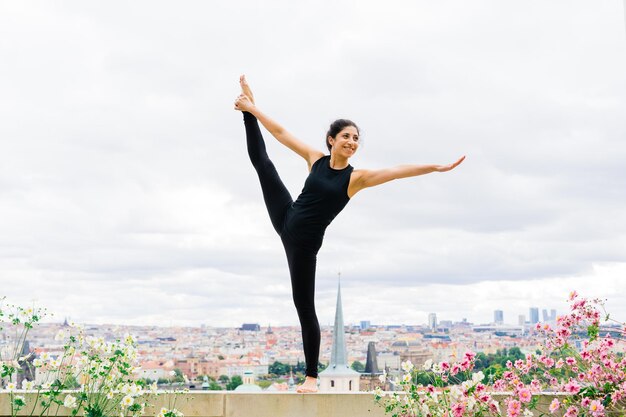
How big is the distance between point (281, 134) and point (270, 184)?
30 centimetres

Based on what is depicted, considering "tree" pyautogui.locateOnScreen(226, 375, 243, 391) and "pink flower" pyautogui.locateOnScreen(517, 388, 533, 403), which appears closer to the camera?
"pink flower" pyautogui.locateOnScreen(517, 388, 533, 403)

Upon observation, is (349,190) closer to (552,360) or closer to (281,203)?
(281,203)

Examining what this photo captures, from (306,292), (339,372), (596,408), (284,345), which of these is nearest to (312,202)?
(306,292)

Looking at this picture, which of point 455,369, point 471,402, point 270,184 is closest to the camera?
point 471,402

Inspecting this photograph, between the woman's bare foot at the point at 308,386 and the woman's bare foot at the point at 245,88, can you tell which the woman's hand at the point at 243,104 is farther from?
the woman's bare foot at the point at 308,386

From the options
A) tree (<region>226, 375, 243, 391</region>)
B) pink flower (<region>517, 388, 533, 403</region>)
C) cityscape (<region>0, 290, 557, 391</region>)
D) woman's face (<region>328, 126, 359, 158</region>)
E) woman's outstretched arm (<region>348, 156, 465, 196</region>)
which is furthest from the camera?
tree (<region>226, 375, 243, 391</region>)

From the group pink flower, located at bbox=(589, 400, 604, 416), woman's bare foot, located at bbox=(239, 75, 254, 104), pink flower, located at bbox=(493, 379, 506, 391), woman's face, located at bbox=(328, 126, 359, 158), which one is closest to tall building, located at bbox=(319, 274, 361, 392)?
woman's bare foot, located at bbox=(239, 75, 254, 104)

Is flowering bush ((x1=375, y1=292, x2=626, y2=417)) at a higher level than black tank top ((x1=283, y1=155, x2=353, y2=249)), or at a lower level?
lower

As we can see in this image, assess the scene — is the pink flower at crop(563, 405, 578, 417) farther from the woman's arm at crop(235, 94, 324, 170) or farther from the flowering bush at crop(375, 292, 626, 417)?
the woman's arm at crop(235, 94, 324, 170)

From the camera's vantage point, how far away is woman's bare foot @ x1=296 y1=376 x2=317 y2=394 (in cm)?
355

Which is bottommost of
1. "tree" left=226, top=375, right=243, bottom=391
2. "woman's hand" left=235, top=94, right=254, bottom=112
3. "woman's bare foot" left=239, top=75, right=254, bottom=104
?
"tree" left=226, top=375, right=243, bottom=391

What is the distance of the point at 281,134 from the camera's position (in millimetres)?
3891

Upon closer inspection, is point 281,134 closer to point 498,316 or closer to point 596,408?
point 596,408

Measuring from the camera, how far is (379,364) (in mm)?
82312
